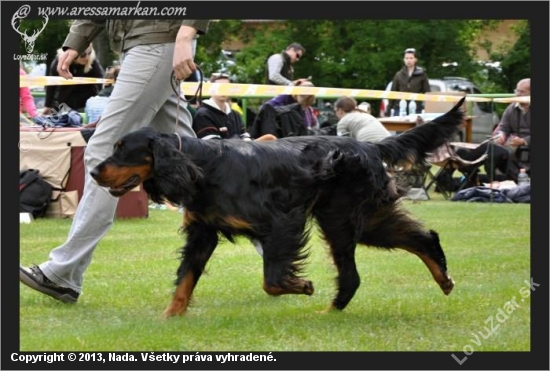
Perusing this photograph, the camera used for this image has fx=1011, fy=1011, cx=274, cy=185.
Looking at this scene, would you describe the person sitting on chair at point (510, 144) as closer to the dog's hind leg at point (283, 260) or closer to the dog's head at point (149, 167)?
the dog's hind leg at point (283, 260)

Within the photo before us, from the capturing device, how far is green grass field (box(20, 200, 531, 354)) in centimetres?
412

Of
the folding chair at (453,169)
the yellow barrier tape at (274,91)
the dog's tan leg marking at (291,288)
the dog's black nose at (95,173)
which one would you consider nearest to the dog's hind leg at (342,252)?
the dog's tan leg marking at (291,288)

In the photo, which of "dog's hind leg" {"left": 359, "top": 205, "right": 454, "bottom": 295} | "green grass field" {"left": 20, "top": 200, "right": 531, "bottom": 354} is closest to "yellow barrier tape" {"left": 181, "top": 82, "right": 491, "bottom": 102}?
"green grass field" {"left": 20, "top": 200, "right": 531, "bottom": 354}

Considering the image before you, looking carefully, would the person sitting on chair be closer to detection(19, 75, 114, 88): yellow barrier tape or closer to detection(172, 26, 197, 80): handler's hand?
detection(19, 75, 114, 88): yellow barrier tape

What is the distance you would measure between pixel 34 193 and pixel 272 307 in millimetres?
4675

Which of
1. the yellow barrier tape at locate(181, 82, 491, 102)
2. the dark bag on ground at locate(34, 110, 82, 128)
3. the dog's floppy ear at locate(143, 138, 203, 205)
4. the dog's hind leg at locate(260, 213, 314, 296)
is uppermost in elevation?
the yellow barrier tape at locate(181, 82, 491, 102)

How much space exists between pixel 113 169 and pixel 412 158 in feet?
5.19

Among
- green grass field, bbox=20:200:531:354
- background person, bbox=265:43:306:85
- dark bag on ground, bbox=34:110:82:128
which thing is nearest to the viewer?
green grass field, bbox=20:200:531:354

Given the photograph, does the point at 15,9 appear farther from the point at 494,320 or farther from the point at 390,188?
the point at 494,320

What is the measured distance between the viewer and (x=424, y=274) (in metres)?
6.05

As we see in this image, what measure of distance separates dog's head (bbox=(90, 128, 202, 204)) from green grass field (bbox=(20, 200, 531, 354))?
598mm

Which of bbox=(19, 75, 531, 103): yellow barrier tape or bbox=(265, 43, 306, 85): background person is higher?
bbox=(265, 43, 306, 85): background person

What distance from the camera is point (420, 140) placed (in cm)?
517

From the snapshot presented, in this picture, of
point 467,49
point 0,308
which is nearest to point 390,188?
point 0,308
